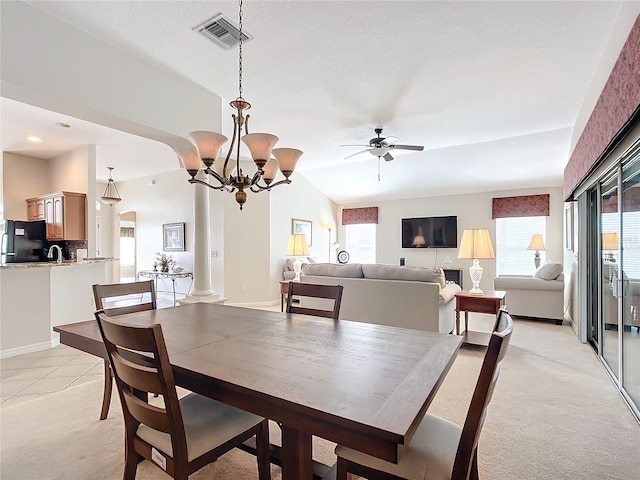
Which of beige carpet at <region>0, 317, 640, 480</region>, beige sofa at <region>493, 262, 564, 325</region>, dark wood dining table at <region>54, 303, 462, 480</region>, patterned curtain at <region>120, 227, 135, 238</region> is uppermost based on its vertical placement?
patterned curtain at <region>120, 227, 135, 238</region>

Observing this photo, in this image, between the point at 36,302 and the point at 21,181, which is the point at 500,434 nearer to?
the point at 36,302

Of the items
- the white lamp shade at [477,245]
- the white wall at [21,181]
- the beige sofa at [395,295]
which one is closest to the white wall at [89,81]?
the beige sofa at [395,295]

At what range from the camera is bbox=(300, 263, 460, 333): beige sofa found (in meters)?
3.83

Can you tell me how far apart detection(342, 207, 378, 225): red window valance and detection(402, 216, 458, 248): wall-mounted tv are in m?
0.79

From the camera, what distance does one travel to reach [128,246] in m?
8.61

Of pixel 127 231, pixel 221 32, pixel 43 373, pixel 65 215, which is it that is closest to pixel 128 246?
pixel 127 231

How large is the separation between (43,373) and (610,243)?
536cm

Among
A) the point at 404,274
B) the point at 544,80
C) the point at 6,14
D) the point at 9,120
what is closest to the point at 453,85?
the point at 544,80

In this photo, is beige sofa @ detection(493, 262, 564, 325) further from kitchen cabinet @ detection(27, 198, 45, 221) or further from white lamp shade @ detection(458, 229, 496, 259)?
kitchen cabinet @ detection(27, 198, 45, 221)

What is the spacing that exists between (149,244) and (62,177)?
8.70 feet

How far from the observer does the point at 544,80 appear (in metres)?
3.31

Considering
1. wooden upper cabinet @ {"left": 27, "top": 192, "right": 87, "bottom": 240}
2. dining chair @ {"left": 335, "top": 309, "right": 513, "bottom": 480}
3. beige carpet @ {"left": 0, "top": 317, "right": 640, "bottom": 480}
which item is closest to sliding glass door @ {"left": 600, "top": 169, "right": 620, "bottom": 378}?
beige carpet @ {"left": 0, "top": 317, "right": 640, "bottom": 480}

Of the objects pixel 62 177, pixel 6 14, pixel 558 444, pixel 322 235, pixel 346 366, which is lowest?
pixel 558 444

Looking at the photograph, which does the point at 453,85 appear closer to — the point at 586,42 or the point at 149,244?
the point at 586,42
